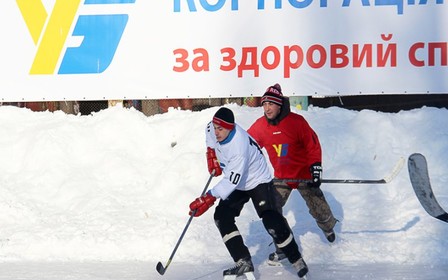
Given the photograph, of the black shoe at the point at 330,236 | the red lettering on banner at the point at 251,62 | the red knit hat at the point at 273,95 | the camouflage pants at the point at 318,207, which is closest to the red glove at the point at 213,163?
the red knit hat at the point at 273,95

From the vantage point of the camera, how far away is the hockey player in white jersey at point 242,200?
6.71 m

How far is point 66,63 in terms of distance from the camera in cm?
1102

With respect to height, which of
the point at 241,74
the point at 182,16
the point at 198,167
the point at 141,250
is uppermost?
the point at 182,16

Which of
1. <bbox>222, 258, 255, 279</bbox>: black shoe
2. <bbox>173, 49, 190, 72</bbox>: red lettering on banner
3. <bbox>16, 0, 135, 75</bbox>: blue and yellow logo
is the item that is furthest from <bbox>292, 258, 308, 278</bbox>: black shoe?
<bbox>16, 0, 135, 75</bbox>: blue and yellow logo

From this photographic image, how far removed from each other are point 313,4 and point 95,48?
2.55 metres

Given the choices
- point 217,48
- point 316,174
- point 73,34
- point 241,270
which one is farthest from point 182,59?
point 241,270

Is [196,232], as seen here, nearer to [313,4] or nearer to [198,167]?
[198,167]

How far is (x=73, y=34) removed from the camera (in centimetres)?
1105

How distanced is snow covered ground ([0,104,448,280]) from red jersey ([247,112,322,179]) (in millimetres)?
737

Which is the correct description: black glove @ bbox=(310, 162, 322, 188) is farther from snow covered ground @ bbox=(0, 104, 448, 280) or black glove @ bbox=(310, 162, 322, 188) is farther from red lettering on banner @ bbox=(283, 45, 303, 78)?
red lettering on banner @ bbox=(283, 45, 303, 78)

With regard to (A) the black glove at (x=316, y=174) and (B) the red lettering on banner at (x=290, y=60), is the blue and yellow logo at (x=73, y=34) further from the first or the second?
(A) the black glove at (x=316, y=174)

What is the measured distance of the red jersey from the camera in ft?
25.1

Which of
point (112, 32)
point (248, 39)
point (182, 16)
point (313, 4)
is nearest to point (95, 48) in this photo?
point (112, 32)

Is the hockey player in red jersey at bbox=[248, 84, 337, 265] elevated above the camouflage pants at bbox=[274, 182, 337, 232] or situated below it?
above
